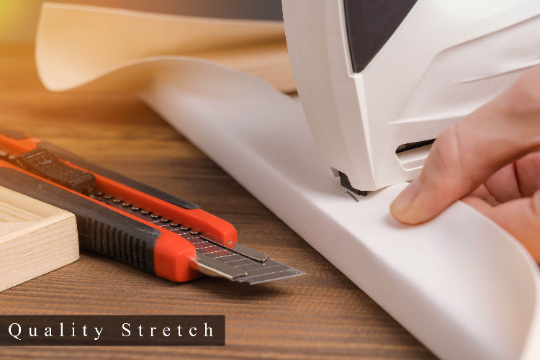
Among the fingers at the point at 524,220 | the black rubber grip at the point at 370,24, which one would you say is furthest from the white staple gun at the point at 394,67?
the fingers at the point at 524,220

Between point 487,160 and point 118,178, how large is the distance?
1.09ft

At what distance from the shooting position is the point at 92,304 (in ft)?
1.32

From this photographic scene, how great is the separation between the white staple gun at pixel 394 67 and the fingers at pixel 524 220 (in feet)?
0.39

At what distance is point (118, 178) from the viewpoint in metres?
0.52

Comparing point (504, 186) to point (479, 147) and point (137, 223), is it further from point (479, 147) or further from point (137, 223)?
point (137, 223)

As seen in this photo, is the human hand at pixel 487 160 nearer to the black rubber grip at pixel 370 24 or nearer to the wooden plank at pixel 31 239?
the black rubber grip at pixel 370 24

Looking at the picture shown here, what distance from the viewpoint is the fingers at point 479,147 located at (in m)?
0.37

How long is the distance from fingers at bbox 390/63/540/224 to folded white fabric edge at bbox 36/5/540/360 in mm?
16

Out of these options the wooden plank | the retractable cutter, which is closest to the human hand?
the retractable cutter

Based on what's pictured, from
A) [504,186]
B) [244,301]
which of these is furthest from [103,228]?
[504,186]

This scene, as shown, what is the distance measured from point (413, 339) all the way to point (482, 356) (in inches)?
2.2

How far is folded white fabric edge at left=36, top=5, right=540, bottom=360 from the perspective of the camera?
330 mm

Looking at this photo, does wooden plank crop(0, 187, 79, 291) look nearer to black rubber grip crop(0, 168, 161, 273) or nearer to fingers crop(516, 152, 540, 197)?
black rubber grip crop(0, 168, 161, 273)

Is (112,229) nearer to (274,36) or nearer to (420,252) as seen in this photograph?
(420,252)
